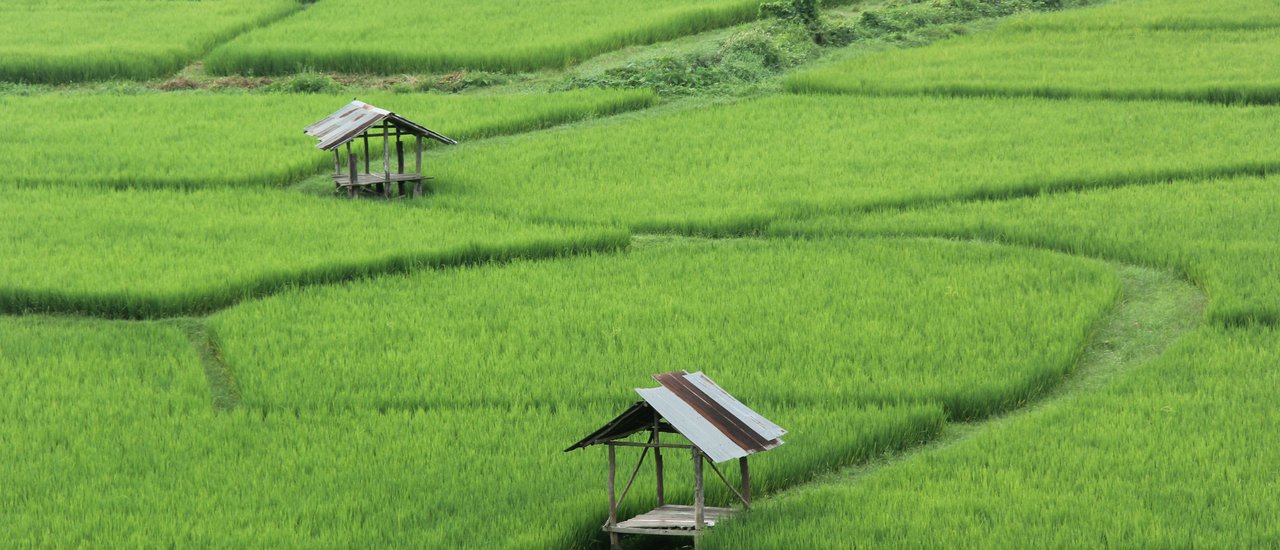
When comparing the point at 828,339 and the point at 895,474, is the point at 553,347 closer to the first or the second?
the point at 828,339

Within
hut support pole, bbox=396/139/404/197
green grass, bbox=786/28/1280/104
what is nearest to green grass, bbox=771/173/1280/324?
hut support pole, bbox=396/139/404/197

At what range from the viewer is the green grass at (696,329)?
24.3 feet

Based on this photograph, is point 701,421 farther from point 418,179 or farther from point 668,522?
point 418,179

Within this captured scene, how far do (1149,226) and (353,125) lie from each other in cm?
605

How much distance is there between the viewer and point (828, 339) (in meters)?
8.12

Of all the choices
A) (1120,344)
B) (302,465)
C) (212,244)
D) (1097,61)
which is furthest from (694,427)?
(1097,61)

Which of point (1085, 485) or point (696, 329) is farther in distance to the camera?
point (696, 329)

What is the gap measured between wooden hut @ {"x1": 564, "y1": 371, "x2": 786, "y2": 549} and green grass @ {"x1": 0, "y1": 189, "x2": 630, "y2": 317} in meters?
4.32

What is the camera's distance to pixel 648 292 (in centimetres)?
923

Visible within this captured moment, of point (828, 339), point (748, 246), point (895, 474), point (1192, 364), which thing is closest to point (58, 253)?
point (748, 246)

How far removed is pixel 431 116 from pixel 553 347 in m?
7.01

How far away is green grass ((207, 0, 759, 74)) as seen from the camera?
17234 millimetres

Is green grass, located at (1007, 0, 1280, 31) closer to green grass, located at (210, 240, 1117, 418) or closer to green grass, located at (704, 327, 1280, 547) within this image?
green grass, located at (210, 240, 1117, 418)

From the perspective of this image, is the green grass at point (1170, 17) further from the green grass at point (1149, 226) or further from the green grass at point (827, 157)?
the green grass at point (1149, 226)
